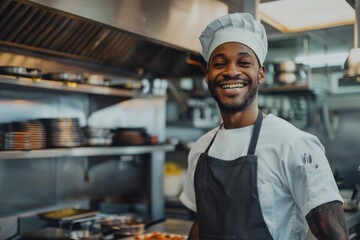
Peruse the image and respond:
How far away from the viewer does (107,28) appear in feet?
7.95

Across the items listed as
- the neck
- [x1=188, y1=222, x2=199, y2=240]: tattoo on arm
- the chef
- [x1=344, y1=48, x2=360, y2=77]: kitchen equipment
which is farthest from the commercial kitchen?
[x1=188, y1=222, x2=199, y2=240]: tattoo on arm

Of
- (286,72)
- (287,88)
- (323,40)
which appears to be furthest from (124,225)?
(323,40)

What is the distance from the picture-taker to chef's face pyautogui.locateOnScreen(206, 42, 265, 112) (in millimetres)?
1688

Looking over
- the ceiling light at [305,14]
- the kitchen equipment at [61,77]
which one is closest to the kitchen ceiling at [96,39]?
the ceiling light at [305,14]

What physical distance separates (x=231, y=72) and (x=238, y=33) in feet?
0.59

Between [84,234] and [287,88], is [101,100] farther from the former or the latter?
[287,88]

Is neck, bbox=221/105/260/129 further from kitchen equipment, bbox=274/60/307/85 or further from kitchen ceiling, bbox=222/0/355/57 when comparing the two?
kitchen ceiling, bbox=222/0/355/57

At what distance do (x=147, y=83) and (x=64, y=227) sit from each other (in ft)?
6.42

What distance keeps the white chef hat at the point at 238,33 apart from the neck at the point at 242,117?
21 cm

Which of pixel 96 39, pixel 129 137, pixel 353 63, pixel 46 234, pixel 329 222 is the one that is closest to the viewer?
pixel 329 222

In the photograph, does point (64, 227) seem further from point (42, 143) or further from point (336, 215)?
point (336, 215)

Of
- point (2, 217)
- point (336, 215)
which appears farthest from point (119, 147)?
point (336, 215)

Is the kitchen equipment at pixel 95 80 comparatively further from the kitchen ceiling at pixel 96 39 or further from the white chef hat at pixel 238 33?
the white chef hat at pixel 238 33

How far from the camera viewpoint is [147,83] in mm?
4492
